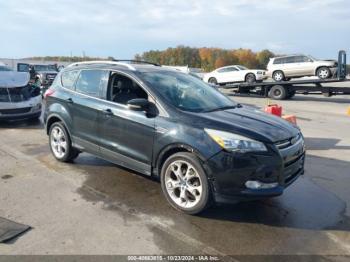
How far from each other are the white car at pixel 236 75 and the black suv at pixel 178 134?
17448mm

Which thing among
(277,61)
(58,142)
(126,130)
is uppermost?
(277,61)

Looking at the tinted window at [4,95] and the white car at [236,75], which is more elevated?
the white car at [236,75]

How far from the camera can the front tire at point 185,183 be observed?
4.18 meters


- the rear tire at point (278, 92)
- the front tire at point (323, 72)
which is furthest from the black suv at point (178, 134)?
the front tire at point (323, 72)

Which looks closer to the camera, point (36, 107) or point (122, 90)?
point (122, 90)

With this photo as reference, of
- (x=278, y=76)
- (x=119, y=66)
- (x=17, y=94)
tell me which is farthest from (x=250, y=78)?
(x=119, y=66)

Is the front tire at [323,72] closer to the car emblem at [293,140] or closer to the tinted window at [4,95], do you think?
the tinted window at [4,95]

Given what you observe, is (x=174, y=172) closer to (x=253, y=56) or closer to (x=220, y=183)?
(x=220, y=183)

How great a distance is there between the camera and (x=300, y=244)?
12.3 ft

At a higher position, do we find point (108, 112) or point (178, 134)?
point (108, 112)

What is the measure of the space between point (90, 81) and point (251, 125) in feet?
9.13

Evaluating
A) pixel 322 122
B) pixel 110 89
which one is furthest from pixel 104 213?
pixel 322 122

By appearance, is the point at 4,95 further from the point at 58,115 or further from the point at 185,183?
the point at 185,183

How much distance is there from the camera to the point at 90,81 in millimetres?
5789
